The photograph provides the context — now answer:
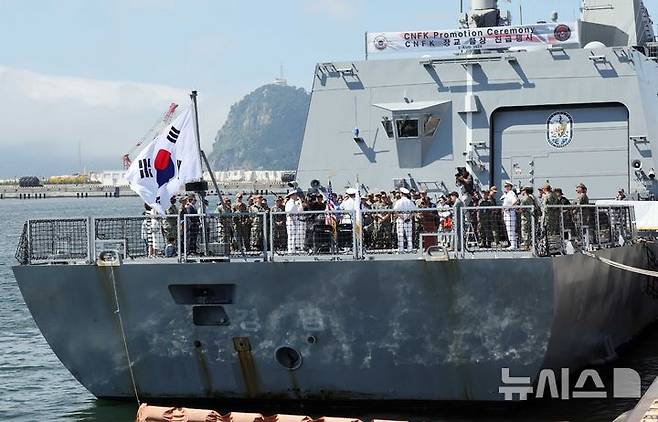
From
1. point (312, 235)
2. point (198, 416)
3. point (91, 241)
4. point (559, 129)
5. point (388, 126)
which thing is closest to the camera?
point (198, 416)

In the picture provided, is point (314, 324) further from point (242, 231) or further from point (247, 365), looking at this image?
point (242, 231)

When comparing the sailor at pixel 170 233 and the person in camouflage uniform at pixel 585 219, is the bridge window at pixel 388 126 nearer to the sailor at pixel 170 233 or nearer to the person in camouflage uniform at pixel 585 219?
the person in camouflage uniform at pixel 585 219

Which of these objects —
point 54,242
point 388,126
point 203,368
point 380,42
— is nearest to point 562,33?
point 380,42

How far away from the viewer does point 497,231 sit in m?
17.3

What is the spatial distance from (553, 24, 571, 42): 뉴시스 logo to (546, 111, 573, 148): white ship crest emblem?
177 cm

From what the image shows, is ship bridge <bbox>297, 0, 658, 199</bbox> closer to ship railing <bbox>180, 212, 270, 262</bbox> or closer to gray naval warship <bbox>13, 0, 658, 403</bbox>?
gray naval warship <bbox>13, 0, 658, 403</bbox>

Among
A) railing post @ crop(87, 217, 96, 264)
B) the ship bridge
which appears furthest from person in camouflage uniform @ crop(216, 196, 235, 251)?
the ship bridge

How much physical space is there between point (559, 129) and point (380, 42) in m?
3.99

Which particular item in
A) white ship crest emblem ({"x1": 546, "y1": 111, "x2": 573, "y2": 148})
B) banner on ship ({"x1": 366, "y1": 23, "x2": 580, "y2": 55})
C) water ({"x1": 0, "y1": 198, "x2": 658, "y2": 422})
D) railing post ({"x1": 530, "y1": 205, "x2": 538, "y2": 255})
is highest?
banner on ship ({"x1": 366, "y1": 23, "x2": 580, "y2": 55})

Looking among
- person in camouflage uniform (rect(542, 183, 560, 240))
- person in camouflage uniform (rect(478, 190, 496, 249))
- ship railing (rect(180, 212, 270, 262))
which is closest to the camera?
person in camouflage uniform (rect(542, 183, 560, 240))

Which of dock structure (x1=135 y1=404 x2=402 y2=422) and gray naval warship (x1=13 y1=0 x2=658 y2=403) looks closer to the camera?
dock structure (x1=135 y1=404 x2=402 y2=422)

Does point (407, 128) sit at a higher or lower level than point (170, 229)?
higher

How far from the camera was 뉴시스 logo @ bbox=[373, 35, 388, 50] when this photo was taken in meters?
24.5

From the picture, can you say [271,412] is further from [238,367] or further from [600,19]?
[600,19]
